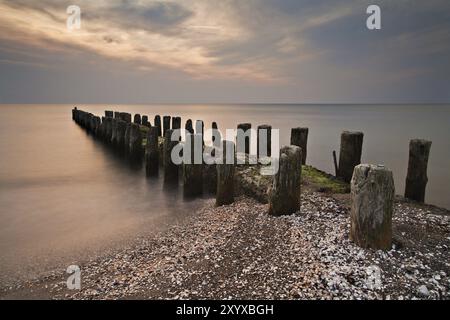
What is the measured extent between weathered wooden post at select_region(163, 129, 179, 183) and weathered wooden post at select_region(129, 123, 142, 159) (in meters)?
4.83

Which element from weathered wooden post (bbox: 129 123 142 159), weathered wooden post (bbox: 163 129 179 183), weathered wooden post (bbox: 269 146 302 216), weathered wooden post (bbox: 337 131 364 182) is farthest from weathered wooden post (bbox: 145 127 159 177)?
weathered wooden post (bbox: 269 146 302 216)

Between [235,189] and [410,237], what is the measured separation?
4179mm

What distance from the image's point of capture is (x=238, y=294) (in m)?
3.95

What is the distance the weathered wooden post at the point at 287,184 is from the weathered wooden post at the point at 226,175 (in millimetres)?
1627

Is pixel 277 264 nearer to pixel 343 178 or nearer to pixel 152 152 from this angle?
pixel 343 178

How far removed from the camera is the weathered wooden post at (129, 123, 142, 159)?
15.3m

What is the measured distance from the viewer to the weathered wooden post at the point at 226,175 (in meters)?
7.16

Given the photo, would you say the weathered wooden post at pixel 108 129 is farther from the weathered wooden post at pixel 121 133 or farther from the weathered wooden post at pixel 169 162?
the weathered wooden post at pixel 169 162

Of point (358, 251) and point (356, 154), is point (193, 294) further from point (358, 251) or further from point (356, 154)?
point (356, 154)

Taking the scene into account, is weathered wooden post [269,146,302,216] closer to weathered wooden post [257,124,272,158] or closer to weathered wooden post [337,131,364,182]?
weathered wooden post [337,131,364,182]

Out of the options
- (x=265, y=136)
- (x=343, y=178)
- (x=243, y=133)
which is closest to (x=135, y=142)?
(x=243, y=133)

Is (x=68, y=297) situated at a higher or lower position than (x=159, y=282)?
lower

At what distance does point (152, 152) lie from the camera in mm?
12578
